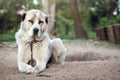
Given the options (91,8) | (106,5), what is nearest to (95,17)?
(91,8)

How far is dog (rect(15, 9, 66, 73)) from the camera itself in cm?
628

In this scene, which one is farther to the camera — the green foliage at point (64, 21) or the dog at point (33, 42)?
the green foliage at point (64, 21)

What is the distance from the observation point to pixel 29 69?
6148 millimetres

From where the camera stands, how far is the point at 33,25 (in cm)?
625

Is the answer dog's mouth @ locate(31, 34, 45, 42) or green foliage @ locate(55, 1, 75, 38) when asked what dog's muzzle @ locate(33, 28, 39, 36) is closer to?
dog's mouth @ locate(31, 34, 45, 42)

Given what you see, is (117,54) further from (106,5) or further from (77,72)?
(106,5)

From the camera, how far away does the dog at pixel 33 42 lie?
628 centimetres

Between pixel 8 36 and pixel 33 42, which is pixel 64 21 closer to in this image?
pixel 8 36

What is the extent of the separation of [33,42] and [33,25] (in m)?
0.46

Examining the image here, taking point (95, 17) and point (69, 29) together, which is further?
point (69, 29)

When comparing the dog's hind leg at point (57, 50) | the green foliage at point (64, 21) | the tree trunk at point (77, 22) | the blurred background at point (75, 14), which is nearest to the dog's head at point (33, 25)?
the dog's hind leg at point (57, 50)

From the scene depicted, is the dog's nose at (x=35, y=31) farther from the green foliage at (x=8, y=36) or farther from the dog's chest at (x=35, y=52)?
the green foliage at (x=8, y=36)

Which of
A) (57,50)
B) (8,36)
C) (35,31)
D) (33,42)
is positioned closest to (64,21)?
(8,36)

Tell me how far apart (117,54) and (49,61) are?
3.06 metres
